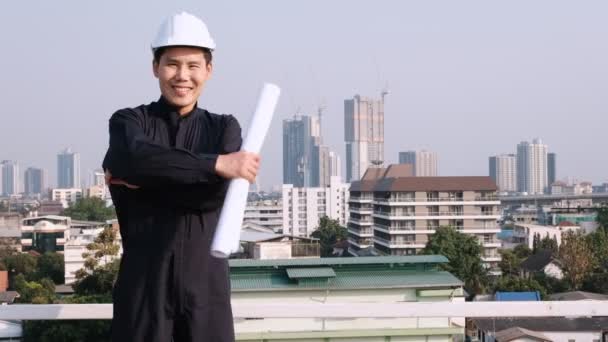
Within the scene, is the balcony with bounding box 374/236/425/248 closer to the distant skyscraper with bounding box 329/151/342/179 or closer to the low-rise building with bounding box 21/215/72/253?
the low-rise building with bounding box 21/215/72/253

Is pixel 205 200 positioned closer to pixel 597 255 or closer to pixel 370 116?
pixel 597 255

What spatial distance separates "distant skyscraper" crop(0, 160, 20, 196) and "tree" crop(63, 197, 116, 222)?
119 m

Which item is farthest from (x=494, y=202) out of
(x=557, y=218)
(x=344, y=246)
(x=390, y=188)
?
(x=557, y=218)

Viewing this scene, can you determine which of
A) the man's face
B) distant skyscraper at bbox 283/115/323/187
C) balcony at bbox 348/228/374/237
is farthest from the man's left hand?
distant skyscraper at bbox 283/115/323/187

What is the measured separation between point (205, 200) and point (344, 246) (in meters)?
54.6

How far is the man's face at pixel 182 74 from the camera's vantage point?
1637 mm

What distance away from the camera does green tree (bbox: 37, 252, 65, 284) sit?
3600 centimetres

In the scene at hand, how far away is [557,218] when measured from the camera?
7700 centimetres

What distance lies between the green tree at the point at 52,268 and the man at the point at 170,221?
1399 inches

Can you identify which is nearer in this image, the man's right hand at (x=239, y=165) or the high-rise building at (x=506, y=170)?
the man's right hand at (x=239, y=165)

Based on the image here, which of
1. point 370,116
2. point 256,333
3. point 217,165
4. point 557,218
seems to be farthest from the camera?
point 370,116

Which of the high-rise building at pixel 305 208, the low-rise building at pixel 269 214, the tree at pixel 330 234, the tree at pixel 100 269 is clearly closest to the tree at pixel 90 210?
the low-rise building at pixel 269 214

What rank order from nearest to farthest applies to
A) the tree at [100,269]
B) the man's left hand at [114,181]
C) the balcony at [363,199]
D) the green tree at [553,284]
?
the man's left hand at [114,181] → the tree at [100,269] → the green tree at [553,284] → the balcony at [363,199]

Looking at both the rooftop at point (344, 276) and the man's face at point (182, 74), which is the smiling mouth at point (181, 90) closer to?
the man's face at point (182, 74)
